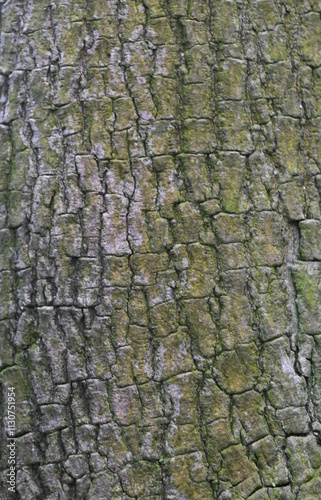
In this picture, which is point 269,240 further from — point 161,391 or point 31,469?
point 31,469

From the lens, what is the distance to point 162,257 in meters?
1.34

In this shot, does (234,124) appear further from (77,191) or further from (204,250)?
(77,191)

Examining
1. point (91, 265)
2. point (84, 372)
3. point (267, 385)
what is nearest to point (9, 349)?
point (84, 372)

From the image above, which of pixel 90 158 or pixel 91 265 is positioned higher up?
pixel 90 158

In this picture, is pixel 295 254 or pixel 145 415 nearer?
pixel 145 415

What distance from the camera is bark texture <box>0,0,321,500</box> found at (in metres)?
1.31

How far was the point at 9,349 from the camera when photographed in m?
1.39

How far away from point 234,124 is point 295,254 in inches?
16.0

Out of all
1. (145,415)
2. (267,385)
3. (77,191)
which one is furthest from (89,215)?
(267,385)

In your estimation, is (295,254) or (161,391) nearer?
(161,391)

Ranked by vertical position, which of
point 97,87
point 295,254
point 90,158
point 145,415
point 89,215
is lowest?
point 145,415

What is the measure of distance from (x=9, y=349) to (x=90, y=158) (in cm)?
58

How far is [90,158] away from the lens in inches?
53.7

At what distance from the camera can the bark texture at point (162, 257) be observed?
4.28 ft
